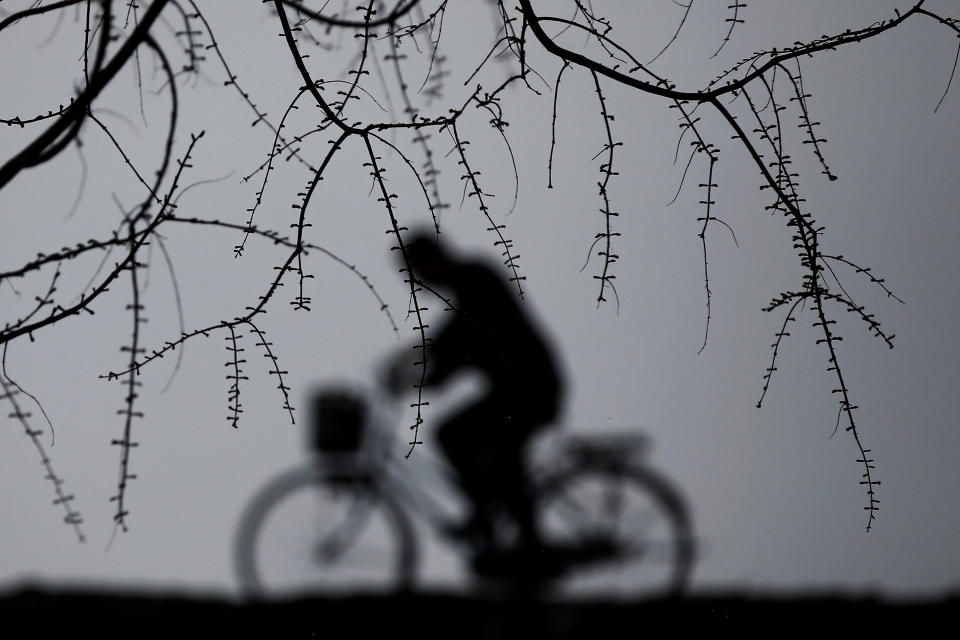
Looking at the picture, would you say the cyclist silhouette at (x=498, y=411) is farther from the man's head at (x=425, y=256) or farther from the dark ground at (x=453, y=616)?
the man's head at (x=425, y=256)

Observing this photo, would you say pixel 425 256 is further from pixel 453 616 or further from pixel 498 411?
pixel 453 616

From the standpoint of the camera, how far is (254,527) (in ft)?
12.8

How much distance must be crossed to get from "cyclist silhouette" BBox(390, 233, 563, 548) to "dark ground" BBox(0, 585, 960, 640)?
286 mm

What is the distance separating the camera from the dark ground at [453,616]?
3.11 meters

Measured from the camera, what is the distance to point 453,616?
331cm

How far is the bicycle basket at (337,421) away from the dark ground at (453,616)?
584 millimetres

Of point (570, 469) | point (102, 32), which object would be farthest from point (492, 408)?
point (102, 32)

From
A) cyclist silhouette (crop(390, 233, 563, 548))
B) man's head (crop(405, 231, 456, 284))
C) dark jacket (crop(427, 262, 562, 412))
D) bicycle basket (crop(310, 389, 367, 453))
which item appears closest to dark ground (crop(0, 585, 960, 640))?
cyclist silhouette (crop(390, 233, 563, 548))

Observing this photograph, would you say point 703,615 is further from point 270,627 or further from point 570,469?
point 270,627

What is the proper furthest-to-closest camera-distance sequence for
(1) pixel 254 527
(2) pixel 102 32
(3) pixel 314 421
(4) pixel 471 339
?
1. (1) pixel 254 527
2. (3) pixel 314 421
3. (4) pixel 471 339
4. (2) pixel 102 32

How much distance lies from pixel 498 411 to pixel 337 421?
0.78 metres

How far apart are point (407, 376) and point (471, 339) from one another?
6.06ft

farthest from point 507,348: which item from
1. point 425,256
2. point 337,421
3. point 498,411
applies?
point 425,256

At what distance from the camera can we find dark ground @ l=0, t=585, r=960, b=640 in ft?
10.2
